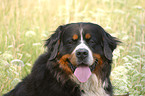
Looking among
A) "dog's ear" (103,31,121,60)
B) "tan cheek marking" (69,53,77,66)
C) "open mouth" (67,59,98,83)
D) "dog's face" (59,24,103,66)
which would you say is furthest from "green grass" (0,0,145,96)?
"tan cheek marking" (69,53,77,66)

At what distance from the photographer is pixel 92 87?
3.64 m

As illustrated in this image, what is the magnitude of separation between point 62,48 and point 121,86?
1.30 metres

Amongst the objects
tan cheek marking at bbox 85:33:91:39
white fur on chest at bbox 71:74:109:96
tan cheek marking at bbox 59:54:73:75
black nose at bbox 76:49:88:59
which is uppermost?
tan cheek marking at bbox 85:33:91:39

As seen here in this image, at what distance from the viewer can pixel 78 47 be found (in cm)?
333

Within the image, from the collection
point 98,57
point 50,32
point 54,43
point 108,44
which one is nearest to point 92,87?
point 98,57

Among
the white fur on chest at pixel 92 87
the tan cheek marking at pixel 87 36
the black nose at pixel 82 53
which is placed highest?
the tan cheek marking at pixel 87 36

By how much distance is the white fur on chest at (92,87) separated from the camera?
11.7 feet

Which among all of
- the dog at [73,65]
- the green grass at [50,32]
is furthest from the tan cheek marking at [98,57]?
the green grass at [50,32]

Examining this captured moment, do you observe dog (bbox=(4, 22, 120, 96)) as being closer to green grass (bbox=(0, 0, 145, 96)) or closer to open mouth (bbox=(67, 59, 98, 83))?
open mouth (bbox=(67, 59, 98, 83))

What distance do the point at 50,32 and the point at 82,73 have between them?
1.21 m

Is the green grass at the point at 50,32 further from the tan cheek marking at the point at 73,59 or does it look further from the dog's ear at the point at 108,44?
the tan cheek marking at the point at 73,59

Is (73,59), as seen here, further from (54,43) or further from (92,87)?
(92,87)

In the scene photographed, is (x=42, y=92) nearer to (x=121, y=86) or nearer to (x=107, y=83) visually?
(x=107, y=83)

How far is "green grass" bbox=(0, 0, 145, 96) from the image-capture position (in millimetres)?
4359
